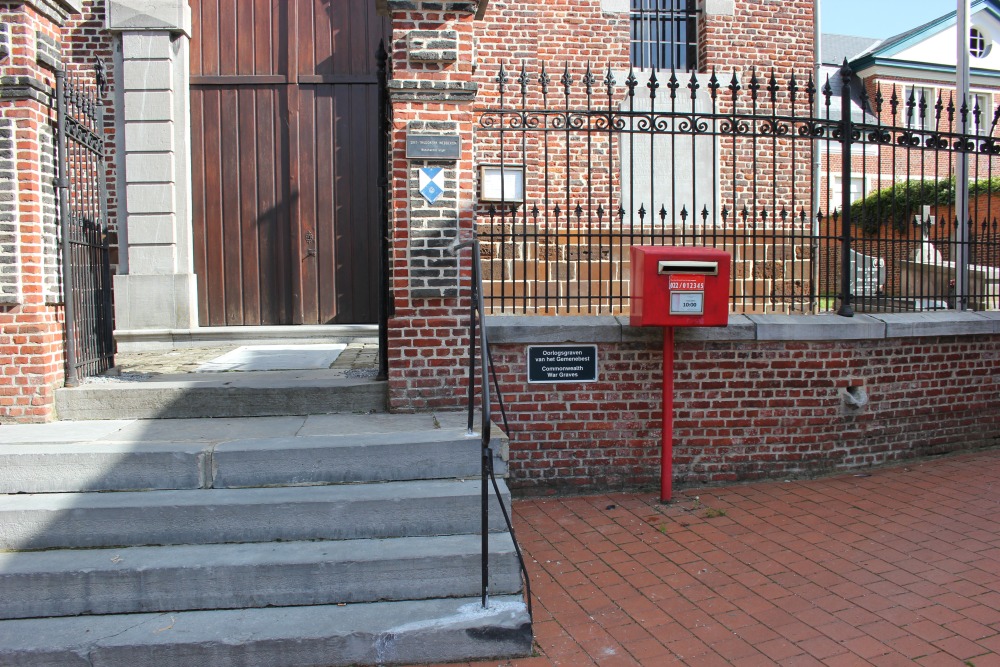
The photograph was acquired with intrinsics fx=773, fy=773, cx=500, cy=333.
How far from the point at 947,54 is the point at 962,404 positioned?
24335 millimetres

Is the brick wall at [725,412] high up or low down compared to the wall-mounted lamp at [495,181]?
down

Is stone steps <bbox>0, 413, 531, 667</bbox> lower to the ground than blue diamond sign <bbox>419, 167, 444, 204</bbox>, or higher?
lower

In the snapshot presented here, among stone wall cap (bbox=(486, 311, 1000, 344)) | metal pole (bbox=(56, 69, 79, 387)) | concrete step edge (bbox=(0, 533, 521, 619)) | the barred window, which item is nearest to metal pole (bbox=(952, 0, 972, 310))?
stone wall cap (bbox=(486, 311, 1000, 344))

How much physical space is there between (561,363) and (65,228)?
3.52 meters

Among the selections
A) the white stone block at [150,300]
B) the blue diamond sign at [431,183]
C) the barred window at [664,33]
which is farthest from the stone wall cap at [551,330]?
the barred window at [664,33]

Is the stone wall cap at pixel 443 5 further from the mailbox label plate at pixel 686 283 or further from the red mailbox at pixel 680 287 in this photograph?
the mailbox label plate at pixel 686 283

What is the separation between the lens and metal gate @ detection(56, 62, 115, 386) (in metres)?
5.29

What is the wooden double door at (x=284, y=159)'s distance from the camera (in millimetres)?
8734

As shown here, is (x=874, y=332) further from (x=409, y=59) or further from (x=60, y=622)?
(x=60, y=622)

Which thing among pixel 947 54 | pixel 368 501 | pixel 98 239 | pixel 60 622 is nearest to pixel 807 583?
pixel 368 501

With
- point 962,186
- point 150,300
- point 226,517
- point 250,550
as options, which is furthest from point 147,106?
point 962,186

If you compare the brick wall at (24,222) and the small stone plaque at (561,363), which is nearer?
the brick wall at (24,222)

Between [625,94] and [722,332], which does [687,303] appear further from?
[625,94]

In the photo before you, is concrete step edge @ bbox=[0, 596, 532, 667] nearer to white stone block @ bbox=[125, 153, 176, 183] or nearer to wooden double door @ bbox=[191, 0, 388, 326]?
wooden double door @ bbox=[191, 0, 388, 326]
